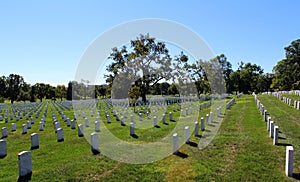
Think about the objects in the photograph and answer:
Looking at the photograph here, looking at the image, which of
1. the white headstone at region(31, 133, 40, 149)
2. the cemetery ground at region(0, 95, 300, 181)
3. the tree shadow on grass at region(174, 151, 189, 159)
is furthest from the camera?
the white headstone at region(31, 133, 40, 149)

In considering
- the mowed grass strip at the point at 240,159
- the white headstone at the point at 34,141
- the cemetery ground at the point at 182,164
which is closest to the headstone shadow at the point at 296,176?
the cemetery ground at the point at 182,164

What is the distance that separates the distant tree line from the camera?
3912 cm

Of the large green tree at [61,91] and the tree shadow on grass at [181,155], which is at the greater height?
the large green tree at [61,91]

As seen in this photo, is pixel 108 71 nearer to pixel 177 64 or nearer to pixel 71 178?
pixel 177 64

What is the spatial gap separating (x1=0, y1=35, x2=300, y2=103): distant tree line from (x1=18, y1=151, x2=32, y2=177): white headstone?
856 inches

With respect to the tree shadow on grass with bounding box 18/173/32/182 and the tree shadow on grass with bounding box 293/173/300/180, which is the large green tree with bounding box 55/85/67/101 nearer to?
the tree shadow on grass with bounding box 18/173/32/182

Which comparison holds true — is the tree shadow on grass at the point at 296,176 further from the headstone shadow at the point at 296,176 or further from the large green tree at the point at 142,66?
the large green tree at the point at 142,66

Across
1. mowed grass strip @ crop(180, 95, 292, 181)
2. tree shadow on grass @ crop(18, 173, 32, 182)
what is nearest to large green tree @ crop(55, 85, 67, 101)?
mowed grass strip @ crop(180, 95, 292, 181)

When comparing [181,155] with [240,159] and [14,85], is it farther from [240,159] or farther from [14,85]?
[14,85]

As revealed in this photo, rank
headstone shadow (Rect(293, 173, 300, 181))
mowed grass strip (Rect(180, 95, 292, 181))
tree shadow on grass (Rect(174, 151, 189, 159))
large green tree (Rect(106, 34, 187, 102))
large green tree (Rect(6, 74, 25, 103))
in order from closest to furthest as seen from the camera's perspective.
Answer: headstone shadow (Rect(293, 173, 300, 181)) → mowed grass strip (Rect(180, 95, 292, 181)) → tree shadow on grass (Rect(174, 151, 189, 159)) → large green tree (Rect(106, 34, 187, 102)) → large green tree (Rect(6, 74, 25, 103))

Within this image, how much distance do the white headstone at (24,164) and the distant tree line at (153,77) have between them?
21.7 m

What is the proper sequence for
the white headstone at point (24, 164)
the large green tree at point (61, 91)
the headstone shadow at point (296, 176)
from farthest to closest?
the large green tree at point (61, 91), the white headstone at point (24, 164), the headstone shadow at point (296, 176)

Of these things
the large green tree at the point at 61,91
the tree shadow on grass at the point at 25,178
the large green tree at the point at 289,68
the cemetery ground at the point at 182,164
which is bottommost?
the tree shadow on grass at the point at 25,178

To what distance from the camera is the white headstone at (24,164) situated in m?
6.68
